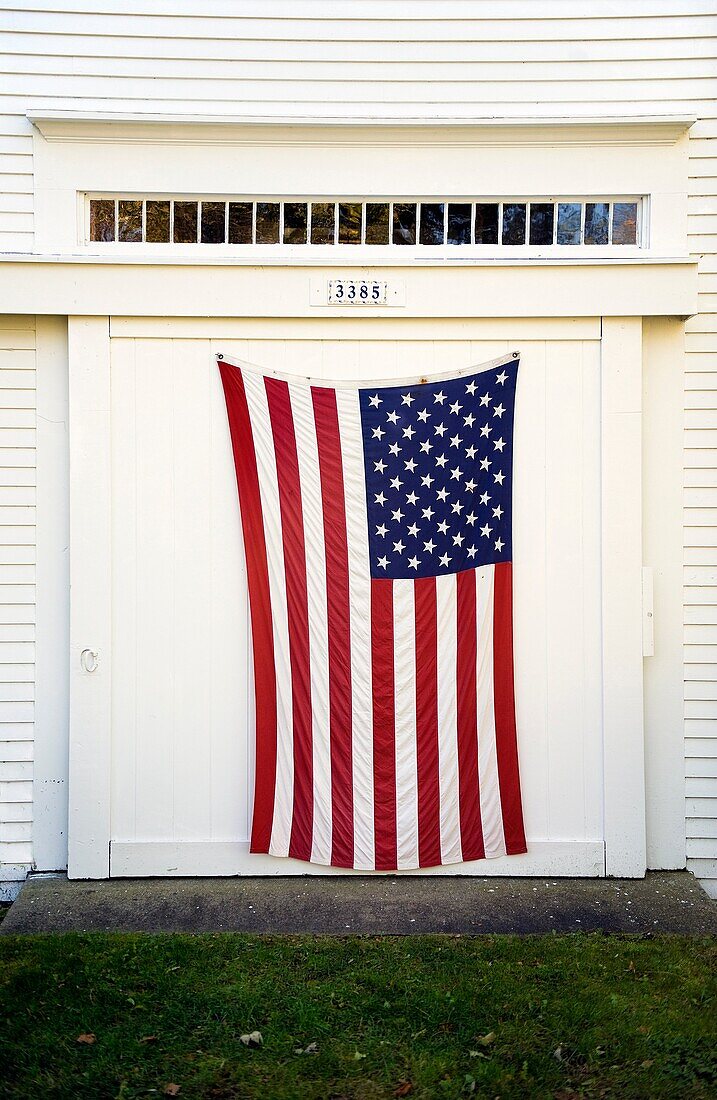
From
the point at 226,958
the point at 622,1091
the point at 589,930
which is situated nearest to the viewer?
the point at 622,1091

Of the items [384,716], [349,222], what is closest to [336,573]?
[384,716]

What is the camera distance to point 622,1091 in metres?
3.11

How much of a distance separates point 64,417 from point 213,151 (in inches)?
65.6

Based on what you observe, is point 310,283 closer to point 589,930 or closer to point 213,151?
point 213,151

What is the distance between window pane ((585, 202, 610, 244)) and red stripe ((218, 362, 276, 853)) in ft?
6.94

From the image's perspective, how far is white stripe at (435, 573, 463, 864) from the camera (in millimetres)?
4750

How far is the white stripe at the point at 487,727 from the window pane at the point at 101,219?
2.79 metres

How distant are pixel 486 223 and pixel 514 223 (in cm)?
16

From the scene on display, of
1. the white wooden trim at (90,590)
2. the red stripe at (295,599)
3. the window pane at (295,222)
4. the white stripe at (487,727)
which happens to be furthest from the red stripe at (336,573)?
the white wooden trim at (90,590)

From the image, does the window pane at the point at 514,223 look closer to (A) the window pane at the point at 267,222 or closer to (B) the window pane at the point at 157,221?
(A) the window pane at the point at 267,222

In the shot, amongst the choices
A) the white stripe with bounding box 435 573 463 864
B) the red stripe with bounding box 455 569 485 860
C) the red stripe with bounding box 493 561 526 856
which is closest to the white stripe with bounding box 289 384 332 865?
the white stripe with bounding box 435 573 463 864

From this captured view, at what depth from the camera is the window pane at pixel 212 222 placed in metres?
4.88

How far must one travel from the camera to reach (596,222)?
4918mm

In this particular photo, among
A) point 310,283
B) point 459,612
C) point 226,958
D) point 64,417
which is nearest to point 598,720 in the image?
point 459,612
